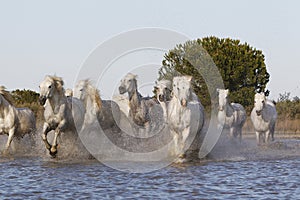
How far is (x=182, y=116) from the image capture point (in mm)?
14883

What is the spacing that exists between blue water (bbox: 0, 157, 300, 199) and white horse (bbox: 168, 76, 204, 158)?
0.61 m

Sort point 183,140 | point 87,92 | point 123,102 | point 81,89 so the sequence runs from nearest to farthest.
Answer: point 183,140
point 87,92
point 81,89
point 123,102

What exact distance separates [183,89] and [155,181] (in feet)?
11.1

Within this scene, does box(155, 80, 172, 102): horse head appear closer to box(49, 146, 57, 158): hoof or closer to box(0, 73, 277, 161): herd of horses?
box(0, 73, 277, 161): herd of horses

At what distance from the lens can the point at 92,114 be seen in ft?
53.5

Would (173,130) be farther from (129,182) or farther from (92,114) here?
(129,182)

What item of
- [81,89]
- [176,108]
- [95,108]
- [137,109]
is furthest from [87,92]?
[176,108]

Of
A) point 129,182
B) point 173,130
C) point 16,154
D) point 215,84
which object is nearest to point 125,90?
point 173,130

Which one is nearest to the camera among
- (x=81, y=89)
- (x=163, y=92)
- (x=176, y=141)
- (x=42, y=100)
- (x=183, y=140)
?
(x=42, y=100)

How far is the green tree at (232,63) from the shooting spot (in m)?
43.9

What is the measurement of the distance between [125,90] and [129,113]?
608 millimetres

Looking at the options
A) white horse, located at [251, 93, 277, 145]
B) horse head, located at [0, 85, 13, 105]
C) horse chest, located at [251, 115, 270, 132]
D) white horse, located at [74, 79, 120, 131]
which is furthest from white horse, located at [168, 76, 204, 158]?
horse chest, located at [251, 115, 270, 132]

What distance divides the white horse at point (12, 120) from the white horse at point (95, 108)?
1.91 metres

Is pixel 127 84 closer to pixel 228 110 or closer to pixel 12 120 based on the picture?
pixel 12 120
